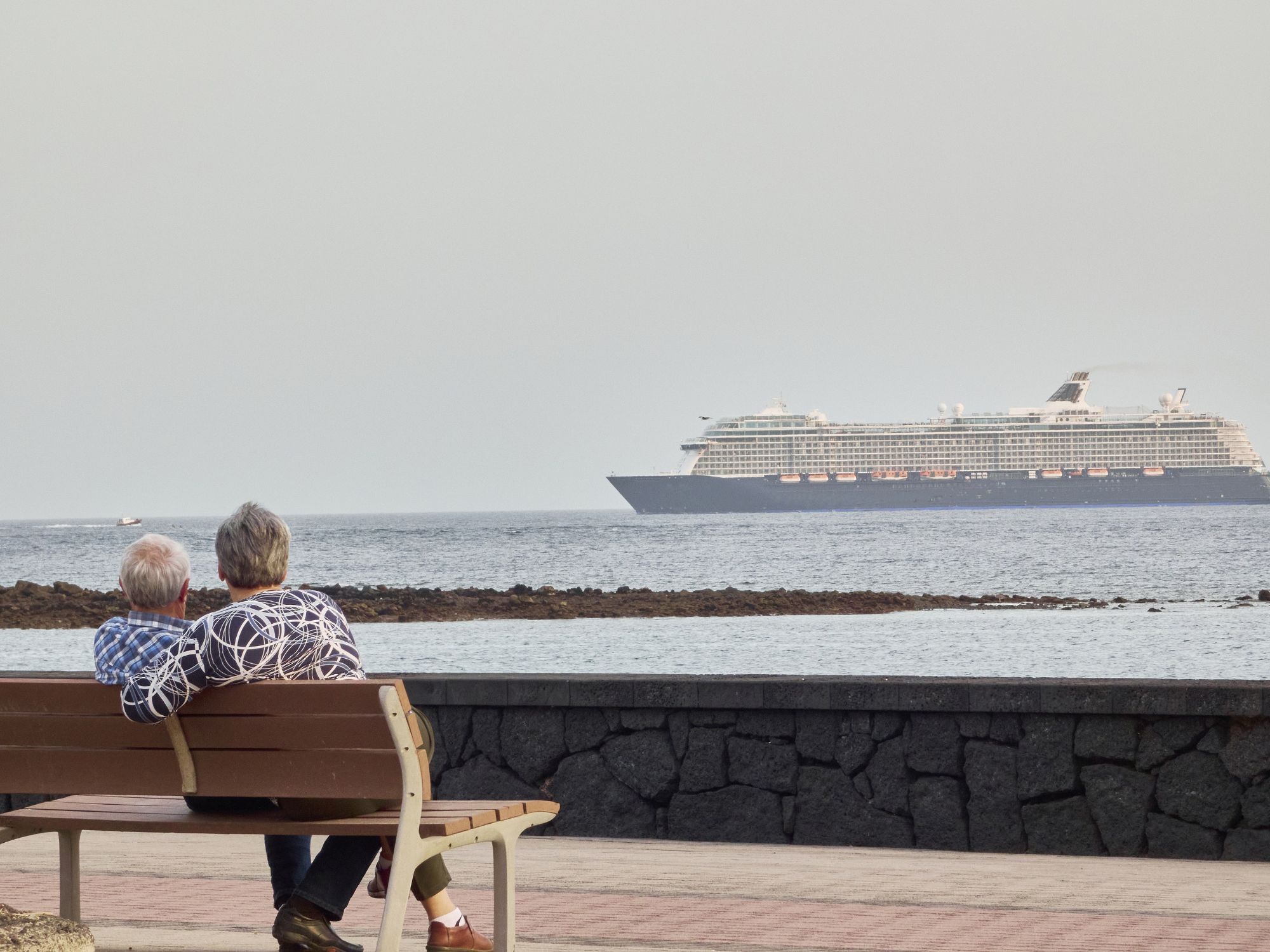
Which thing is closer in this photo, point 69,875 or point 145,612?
point 145,612

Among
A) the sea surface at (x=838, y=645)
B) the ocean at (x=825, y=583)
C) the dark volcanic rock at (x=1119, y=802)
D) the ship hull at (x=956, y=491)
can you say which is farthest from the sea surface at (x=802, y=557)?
the dark volcanic rock at (x=1119, y=802)

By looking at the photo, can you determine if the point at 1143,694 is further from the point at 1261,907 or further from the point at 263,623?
the point at 263,623

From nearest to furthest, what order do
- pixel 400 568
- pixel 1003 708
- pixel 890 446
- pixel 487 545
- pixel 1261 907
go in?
pixel 1261 907, pixel 1003 708, pixel 400 568, pixel 487 545, pixel 890 446

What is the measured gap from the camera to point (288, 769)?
254 cm

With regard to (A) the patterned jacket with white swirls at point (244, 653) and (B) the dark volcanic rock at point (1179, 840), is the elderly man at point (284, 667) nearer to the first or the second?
(A) the patterned jacket with white swirls at point (244, 653)

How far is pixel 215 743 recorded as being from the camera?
2586 mm

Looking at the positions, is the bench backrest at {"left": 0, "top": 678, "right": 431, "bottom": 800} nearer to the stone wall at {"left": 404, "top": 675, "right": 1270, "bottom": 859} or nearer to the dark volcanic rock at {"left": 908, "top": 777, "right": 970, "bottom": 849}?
→ the stone wall at {"left": 404, "top": 675, "right": 1270, "bottom": 859}

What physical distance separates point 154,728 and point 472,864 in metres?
1.63

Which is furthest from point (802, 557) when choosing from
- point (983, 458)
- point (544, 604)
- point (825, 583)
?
point (983, 458)

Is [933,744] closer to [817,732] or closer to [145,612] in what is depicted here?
[817,732]

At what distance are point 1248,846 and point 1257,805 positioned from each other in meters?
0.11

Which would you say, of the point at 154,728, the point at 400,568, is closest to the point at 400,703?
the point at 154,728

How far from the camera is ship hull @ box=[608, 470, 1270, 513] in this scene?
96.0m

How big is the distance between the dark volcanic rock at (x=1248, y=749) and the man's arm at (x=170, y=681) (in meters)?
2.94
